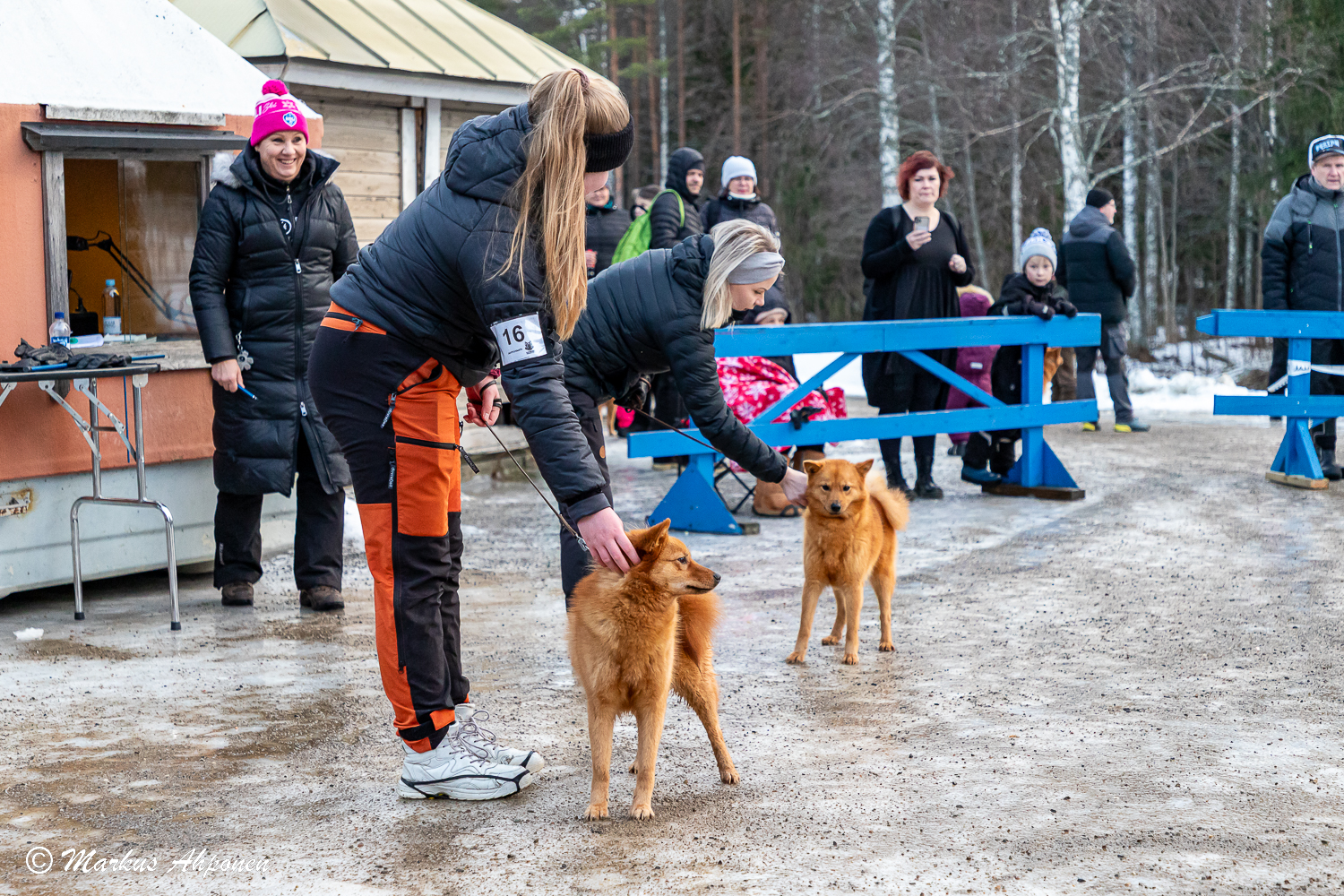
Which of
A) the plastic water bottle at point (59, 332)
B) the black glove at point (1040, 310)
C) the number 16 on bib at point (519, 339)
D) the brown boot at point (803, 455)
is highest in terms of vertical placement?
the black glove at point (1040, 310)

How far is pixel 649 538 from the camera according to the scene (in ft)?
10.6

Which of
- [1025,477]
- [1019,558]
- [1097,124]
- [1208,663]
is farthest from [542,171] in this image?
[1097,124]

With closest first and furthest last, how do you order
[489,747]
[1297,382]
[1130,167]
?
1. [489,747]
2. [1297,382]
3. [1130,167]

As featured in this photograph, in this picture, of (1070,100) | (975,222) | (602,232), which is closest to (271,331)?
(602,232)

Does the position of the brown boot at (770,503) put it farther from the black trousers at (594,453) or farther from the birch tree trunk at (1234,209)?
the birch tree trunk at (1234,209)

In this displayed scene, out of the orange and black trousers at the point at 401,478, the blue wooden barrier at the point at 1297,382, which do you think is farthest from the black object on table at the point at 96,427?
the blue wooden barrier at the point at 1297,382

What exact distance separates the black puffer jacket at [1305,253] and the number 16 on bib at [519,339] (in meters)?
7.12

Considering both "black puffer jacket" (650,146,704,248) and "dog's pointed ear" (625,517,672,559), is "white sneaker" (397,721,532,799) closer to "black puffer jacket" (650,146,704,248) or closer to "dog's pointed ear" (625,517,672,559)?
"dog's pointed ear" (625,517,672,559)

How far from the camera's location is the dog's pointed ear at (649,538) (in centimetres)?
320

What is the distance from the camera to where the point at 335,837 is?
3264 millimetres

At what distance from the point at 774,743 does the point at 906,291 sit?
15.8 feet

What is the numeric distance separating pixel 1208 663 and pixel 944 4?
18.4 metres

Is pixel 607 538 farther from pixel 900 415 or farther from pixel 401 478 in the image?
Answer: pixel 900 415

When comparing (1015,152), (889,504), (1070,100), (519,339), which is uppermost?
(1070,100)
